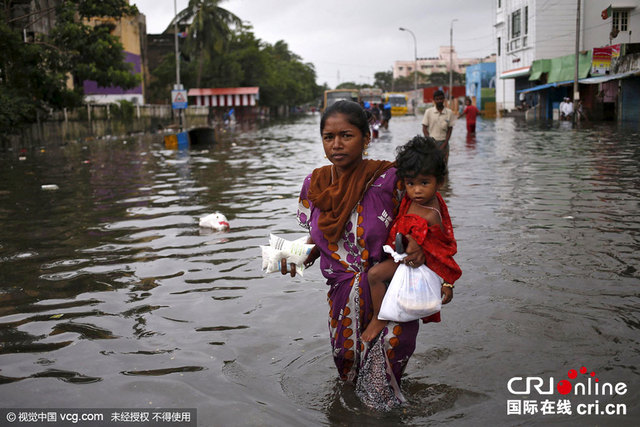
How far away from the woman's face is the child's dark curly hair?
21 cm

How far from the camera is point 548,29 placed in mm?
43562

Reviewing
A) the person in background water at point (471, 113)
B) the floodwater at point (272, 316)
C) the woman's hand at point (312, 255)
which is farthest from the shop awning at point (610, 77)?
the woman's hand at point (312, 255)

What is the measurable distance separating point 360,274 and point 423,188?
1.80 feet

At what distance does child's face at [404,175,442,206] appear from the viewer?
2969 millimetres

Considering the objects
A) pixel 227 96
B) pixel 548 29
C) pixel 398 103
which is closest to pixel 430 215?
pixel 548 29

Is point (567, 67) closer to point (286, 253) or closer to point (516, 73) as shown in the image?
point (516, 73)

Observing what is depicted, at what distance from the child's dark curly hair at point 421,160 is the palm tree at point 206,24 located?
50842mm

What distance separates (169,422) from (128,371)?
73cm

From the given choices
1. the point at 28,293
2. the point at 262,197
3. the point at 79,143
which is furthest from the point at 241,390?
the point at 79,143

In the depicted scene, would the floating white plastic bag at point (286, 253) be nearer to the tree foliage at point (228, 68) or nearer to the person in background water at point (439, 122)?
the person in background water at point (439, 122)

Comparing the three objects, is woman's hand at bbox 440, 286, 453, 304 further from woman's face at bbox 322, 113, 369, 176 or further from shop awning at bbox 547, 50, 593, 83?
shop awning at bbox 547, 50, 593, 83

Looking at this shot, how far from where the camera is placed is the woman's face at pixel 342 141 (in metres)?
3.13

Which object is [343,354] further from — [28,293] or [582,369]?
[28,293]

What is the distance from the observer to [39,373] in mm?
3887
